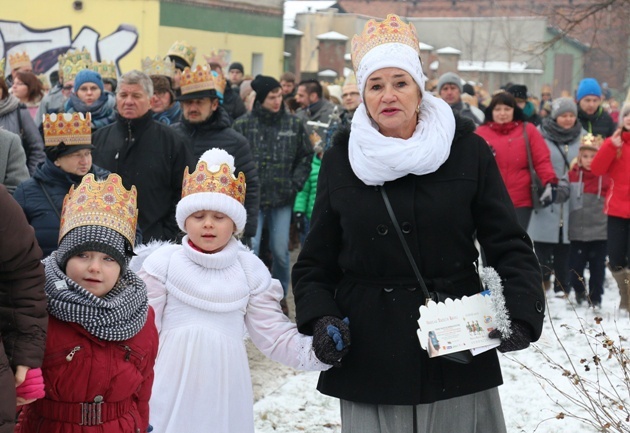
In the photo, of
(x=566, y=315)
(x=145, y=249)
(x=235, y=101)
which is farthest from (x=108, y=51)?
(x=145, y=249)

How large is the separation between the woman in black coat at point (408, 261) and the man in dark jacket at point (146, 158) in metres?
3.27

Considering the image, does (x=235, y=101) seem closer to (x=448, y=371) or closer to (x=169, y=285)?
(x=169, y=285)

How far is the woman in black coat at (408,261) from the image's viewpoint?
12.7 feet

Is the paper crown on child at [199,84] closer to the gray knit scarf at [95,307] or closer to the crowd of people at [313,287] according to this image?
the crowd of people at [313,287]

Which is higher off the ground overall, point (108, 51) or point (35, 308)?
point (108, 51)

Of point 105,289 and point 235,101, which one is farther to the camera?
point 235,101

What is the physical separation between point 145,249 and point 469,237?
1.76 metres

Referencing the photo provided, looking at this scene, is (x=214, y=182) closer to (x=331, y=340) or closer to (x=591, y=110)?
(x=331, y=340)

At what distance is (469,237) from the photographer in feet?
13.1

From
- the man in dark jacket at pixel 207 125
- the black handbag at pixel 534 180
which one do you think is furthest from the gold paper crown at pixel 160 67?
the black handbag at pixel 534 180

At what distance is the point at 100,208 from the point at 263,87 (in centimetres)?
554

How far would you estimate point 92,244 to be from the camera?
401 cm

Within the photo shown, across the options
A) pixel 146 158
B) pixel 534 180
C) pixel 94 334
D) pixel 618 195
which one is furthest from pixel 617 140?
pixel 94 334

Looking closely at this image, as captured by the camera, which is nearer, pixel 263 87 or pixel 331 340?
pixel 331 340
